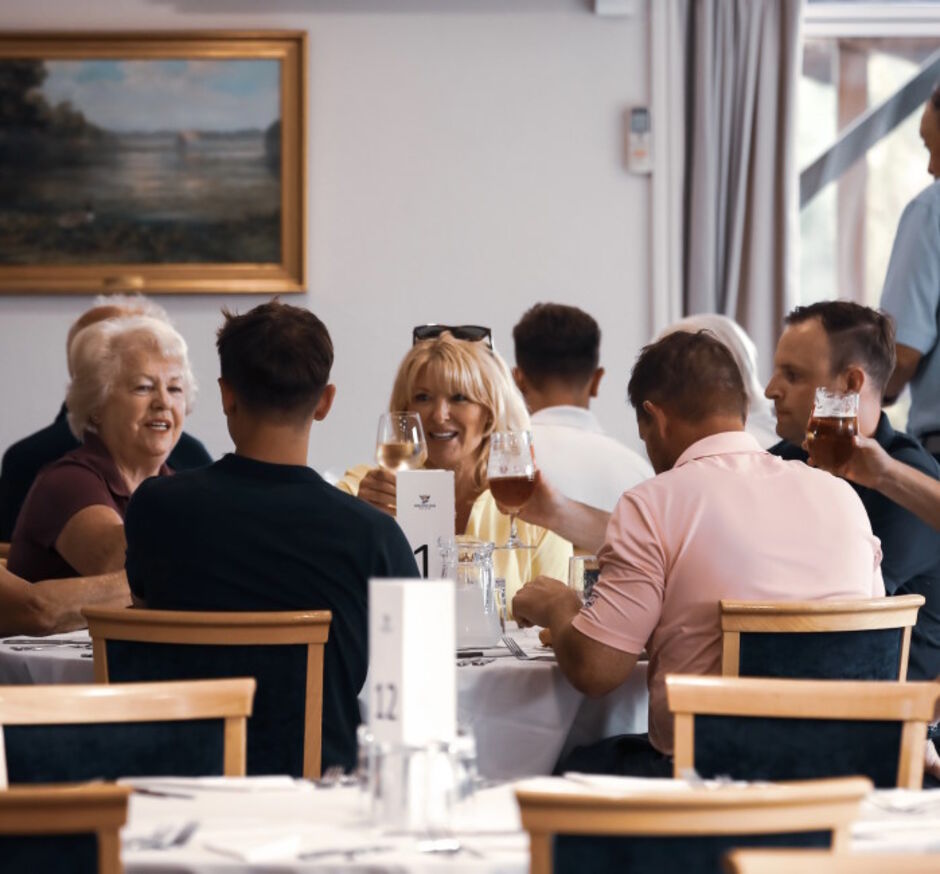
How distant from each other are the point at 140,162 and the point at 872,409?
3926mm

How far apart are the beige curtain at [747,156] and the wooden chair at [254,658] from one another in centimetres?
414

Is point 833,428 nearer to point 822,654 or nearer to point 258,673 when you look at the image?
point 822,654

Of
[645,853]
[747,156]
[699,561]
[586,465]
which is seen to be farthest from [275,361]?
[747,156]

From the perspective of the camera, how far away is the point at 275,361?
2.67 meters

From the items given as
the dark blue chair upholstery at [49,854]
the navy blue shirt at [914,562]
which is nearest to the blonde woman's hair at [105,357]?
the navy blue shirt at [914,562]

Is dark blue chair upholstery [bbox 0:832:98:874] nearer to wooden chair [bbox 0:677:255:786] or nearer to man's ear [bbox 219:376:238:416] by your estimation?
wooden chair [bbox 0:677:255:786]

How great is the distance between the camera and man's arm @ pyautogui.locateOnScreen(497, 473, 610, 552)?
11.0ft

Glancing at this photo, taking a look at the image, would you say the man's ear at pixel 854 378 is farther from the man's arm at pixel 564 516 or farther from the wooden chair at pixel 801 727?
the wooden chair at pixel 801 727

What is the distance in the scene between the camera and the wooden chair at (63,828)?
54.4 inches

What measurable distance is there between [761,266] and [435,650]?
16.5ft

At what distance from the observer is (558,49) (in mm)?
6363

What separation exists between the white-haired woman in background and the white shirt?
0.55 metres

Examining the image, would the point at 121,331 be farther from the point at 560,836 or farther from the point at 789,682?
the point at 560,836

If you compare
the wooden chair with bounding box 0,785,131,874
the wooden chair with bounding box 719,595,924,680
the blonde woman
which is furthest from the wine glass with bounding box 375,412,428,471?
the wooden chair with bounding box 0,785,131,874
